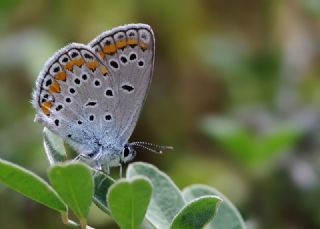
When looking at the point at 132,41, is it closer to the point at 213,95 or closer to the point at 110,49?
the point at 110,49

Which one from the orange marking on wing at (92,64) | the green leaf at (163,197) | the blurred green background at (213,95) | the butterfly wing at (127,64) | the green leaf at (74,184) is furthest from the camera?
the blurred green background at (213,95)

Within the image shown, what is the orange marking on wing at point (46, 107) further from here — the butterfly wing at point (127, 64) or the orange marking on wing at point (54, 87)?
the butterfly wing at point (127, 64)

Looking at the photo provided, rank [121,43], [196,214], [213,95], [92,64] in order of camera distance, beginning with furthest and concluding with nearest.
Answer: [213,95]
[92,64]
[121,43]
[196,214]

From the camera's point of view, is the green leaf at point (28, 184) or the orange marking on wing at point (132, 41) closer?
the green leaf at point (28, 184)

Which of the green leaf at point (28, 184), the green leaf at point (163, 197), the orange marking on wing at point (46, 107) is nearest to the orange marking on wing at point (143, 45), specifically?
the orange marking on wing at point (46, 107)

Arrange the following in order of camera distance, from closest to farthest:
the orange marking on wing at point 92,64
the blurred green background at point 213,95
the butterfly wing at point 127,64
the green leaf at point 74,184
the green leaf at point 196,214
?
the green leaf at point 74,184
the green leaf at point 196,214
the butterfly wing at point 127,64
the orange marking on wing at point 92,64
the blurred green background at point 213,95

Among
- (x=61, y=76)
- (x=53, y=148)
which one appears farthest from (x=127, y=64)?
(x=53, y=148)
